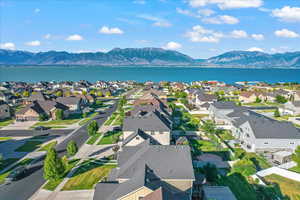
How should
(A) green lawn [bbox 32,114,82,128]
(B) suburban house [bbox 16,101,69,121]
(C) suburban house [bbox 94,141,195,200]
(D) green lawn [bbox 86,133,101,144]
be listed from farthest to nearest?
(B) suburban house [bbox 16,101,69,121], (A) green lawn [bbox 32,114,82,128], (D) green lawn [bbox 86,133,101,144], (C) suburban house [bbox 94,141,195,200]

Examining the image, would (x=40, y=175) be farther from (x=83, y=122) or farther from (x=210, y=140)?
(x=210, y=140)

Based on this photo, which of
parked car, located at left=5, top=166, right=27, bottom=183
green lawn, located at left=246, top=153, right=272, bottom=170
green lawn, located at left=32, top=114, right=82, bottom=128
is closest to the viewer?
parked car, located at left=5, top=166, right=27, bottom=183

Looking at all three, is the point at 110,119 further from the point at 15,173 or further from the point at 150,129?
the point at 15,173

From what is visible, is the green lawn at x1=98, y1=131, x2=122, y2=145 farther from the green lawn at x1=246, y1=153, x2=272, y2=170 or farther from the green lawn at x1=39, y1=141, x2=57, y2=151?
the green lawn at x1=246, y1=153, x2=272, y2=170

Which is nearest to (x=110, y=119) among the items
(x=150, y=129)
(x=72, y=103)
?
(x=72, y=103)

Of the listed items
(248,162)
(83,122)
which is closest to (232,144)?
(248,162)

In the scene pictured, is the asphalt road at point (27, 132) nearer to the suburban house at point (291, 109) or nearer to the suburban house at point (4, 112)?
the suburban house at point (4, 112)

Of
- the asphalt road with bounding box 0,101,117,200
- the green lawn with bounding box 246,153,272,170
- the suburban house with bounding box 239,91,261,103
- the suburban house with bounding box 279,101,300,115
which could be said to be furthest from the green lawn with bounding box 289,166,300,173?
the suburban house with bounding box 239,91,261,103

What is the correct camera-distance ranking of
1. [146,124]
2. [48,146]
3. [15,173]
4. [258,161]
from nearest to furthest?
[15,173]
[258,161]
[146,124]
[48,146]
